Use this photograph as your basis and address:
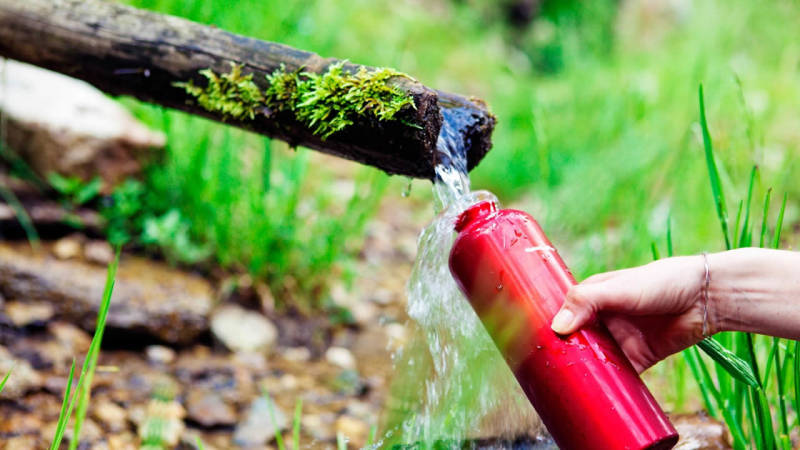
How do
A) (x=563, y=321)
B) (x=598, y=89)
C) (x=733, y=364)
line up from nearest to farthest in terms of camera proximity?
(x=563, y=321) → (x=733, y=364) → (x=598, y=89)

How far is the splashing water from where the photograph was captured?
1414 mm

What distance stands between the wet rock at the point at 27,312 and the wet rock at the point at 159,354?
Answer: 0.31 metres

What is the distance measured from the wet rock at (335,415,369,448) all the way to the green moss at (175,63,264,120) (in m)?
1.02

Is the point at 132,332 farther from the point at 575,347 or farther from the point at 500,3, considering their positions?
the point at 500,3

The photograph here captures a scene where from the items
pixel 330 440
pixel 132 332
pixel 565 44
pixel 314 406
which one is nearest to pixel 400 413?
pixel 330 440

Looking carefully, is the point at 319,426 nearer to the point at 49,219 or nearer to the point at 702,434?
the point at 702,434

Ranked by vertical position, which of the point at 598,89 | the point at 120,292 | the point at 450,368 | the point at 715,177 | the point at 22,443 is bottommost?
the point at 22,443

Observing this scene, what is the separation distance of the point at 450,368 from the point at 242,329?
96 cm

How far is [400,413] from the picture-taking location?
154 cm

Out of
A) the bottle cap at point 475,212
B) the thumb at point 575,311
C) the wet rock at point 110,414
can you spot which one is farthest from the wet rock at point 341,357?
the thumb at point 575,311

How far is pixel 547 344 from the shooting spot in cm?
109

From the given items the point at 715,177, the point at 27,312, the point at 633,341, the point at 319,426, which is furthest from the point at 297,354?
the point at 715,177

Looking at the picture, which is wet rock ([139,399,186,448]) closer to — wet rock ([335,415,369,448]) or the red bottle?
wet rock ([335,415,369,448])

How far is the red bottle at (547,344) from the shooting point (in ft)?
3.43
